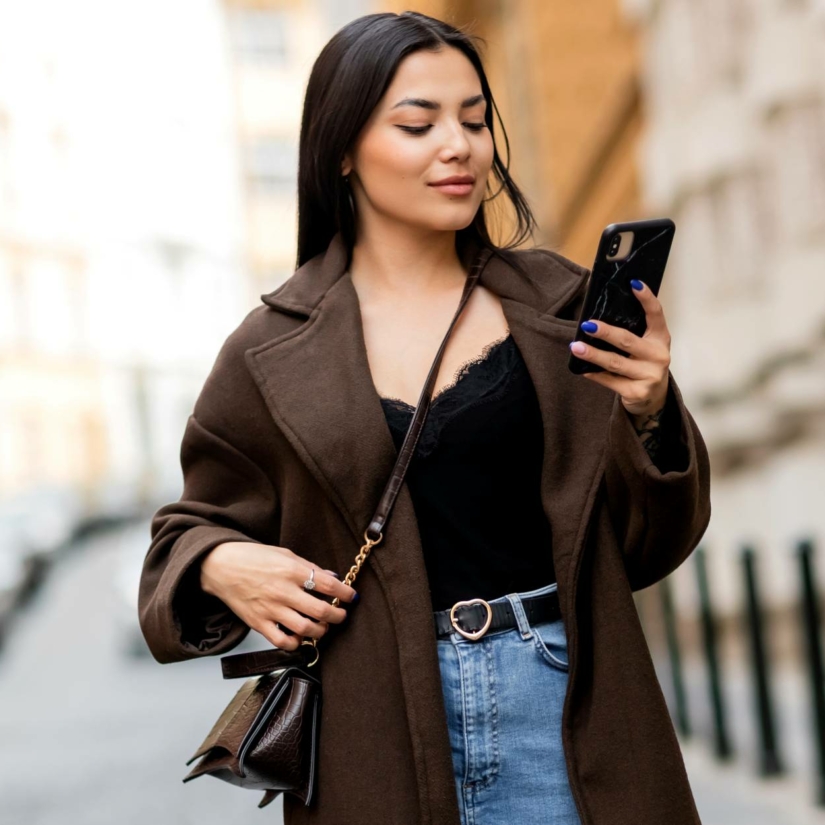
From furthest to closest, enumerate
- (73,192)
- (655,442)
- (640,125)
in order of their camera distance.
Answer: (73,192) → (640,125) → (655,442)

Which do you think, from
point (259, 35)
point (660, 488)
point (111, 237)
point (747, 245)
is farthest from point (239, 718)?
point (259, 35)

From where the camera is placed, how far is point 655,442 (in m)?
1.94

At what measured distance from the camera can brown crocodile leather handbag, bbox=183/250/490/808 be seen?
201 centimetres

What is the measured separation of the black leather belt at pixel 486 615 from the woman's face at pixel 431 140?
1.87ft

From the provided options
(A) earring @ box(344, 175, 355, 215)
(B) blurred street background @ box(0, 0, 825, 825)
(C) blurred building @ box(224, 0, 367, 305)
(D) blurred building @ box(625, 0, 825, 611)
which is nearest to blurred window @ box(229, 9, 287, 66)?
(C) blurred building @ box(224, 0, 367, 305)

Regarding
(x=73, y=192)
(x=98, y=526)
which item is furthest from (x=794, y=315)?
(x=73, y=192)

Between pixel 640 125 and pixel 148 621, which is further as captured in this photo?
pixel 640 125

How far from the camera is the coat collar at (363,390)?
201cm

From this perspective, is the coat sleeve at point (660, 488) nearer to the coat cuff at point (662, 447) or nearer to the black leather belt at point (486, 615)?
the coat cuff at point (662, 447)

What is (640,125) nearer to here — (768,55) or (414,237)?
(768,55)

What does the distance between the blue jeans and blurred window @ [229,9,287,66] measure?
53.9 m

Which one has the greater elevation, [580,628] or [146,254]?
[146,254]

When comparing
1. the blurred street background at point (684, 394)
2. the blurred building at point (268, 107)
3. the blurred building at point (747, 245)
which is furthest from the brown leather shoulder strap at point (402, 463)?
the blurred building at point (268, 107)

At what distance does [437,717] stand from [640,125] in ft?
36.4
